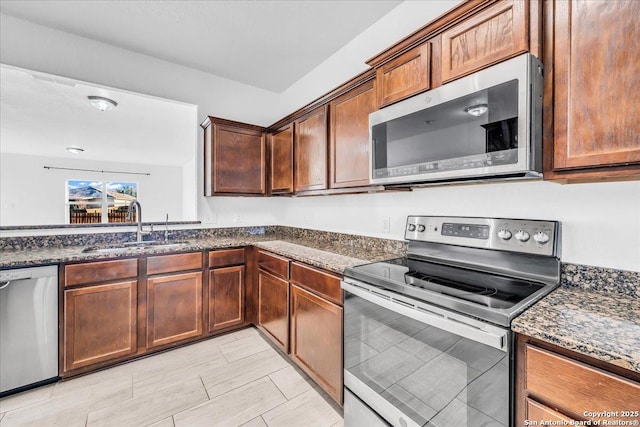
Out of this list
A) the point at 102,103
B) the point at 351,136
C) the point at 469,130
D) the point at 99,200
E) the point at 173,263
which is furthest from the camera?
the point at 99,200

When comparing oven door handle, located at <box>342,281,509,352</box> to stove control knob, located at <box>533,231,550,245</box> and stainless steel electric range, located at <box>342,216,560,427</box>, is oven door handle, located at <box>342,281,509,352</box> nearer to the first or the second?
stainless steel electric range, located at <box>342,216,560,427</box>

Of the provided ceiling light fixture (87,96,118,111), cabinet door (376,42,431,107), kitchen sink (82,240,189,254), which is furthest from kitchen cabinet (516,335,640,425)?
ceiling light fixture (87,96,118,111)

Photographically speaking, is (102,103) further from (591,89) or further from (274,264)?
(591,89)

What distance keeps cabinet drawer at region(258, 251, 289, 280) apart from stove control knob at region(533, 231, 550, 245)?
1536 millimetres

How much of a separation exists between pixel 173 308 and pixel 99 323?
498mm

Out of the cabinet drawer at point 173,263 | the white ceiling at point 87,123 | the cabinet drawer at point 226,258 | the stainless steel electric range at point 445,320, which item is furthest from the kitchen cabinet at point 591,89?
the white ceiling at point 87,123

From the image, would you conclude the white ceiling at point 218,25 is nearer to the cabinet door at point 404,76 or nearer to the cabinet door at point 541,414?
the cabinet door at point 404,76

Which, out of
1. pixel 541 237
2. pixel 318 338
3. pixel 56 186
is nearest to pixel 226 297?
pixel 318 338

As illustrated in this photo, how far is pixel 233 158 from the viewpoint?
292 cm

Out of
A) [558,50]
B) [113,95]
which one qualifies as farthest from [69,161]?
[558,50]

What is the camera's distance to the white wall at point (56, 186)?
119 inches

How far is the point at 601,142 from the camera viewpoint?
94cm

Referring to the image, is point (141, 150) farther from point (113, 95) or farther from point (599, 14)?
point (599, 14)

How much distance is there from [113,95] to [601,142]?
3.43 m
